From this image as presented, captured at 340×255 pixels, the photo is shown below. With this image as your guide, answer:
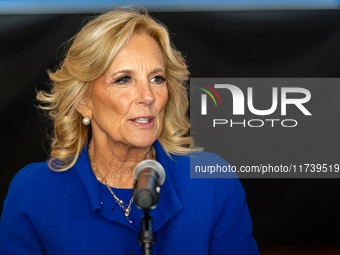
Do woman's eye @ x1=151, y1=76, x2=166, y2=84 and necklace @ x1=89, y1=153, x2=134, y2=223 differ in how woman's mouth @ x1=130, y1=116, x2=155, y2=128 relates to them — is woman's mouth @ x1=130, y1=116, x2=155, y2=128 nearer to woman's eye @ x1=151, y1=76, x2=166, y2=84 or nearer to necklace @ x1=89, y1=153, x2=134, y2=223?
woman's eye @ x1=151, y1=76, x2=166, y2=84

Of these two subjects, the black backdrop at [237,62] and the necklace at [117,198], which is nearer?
the necklace at [117,198]

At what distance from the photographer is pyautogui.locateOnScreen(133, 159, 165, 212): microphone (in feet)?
3.16

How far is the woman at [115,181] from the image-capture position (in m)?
1.72

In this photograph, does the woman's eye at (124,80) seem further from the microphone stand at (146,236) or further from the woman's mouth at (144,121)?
the microphone stand at (146,236)

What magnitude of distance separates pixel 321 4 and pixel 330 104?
2.37ft

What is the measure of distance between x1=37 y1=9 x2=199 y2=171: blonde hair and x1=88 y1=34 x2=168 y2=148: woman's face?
0.17ft

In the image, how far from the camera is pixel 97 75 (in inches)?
70.0

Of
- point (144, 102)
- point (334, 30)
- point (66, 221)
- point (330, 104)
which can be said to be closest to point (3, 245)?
point (66, 221)

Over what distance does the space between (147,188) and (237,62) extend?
82.2 inches

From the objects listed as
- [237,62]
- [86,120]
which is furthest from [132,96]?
[237,62]

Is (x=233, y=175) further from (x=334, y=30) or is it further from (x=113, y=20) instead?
(x=334, y=30)

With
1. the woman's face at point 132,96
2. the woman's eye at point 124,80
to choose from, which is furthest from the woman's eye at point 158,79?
the woman's eye at point 124,80

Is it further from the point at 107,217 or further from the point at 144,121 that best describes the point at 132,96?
the point at 107,217

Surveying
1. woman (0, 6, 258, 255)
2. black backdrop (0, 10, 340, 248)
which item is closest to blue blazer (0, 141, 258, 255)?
woman (0, 6, 258, 255)
